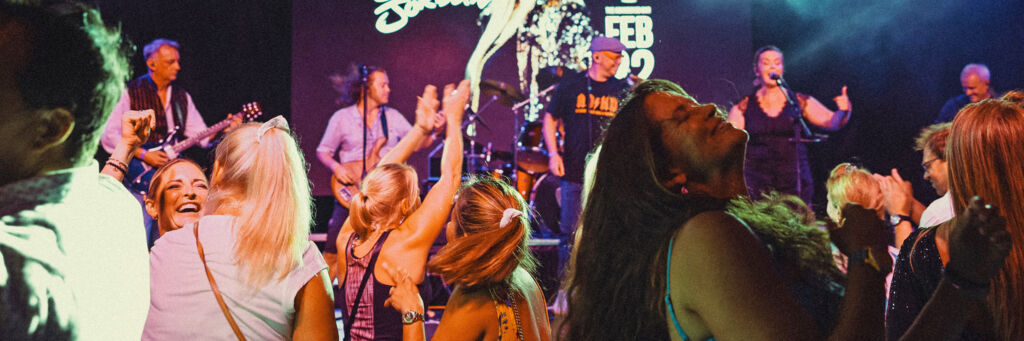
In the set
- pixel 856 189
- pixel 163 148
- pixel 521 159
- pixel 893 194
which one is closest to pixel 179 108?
pixel 163 148

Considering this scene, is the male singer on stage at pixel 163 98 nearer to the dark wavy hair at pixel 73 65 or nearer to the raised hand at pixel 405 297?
the raised hand at pixel 405 297

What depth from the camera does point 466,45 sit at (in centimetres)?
887

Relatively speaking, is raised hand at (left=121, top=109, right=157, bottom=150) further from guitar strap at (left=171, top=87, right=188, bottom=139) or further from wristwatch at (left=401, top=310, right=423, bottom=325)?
guitar strap at (left=171, top=87, right=188, bottom=139)

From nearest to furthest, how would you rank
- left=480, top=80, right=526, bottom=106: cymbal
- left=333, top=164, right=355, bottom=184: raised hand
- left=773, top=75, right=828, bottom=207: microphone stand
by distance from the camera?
left=773, top=75, right=828, bottom=207: microphone stand
left=333, top=164, right=355, bottom=184: raised hand
left=480, top=80, right=526, bottom=106: cymbal

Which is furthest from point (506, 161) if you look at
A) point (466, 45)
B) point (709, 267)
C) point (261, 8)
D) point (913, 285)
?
point (709, 267)

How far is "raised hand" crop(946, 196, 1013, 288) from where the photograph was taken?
51.4 inches

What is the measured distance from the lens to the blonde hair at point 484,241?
2436 millimetres

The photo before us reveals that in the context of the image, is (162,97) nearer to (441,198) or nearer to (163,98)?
(163,98)

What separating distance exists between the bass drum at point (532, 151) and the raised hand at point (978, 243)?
678 cm

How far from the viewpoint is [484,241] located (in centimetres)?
252

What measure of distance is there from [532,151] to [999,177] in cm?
633

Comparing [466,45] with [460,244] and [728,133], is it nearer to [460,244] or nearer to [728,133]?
[460,244]

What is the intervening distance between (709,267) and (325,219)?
787 cm

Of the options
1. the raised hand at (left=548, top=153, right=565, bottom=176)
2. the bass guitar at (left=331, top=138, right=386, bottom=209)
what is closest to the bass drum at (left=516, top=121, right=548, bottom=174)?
the raised hand at (left=548, top=153, right=565, bottom=176)
